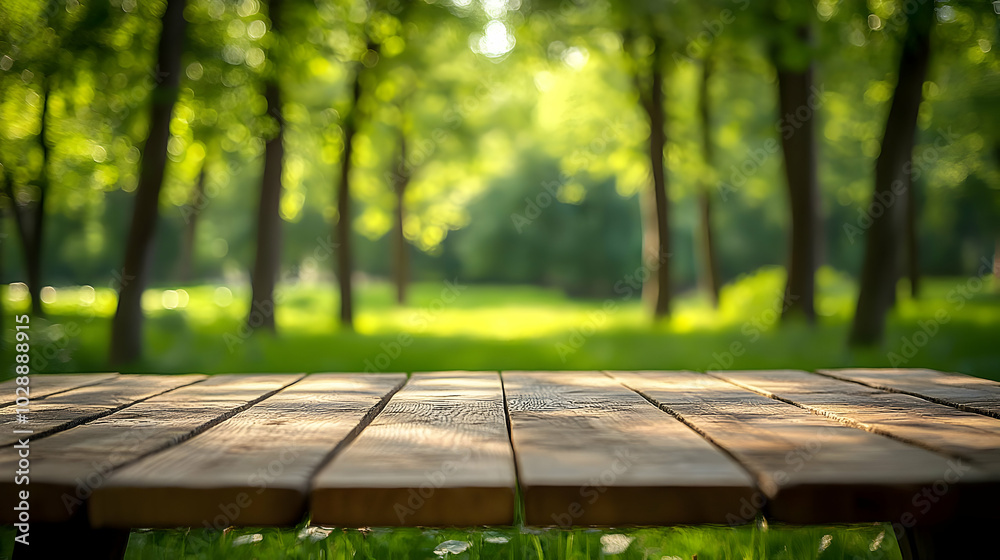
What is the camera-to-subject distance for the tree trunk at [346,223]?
12.6 metres

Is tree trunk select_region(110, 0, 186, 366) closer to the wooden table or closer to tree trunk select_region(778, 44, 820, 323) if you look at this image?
the wooden table

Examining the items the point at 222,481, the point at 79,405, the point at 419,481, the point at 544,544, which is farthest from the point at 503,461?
the point at 544,544

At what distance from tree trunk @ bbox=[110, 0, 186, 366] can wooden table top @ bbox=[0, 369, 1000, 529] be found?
6286 millimetres

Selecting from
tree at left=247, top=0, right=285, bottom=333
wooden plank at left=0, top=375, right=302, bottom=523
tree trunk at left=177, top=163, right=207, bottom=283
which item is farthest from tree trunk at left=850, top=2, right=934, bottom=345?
tree trunk at left=177, top=163, right=207, bottom=283

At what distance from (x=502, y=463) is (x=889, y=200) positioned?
7984 mm

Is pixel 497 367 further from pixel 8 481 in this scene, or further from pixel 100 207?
pixel 100 207

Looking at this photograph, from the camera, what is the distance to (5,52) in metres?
8.83

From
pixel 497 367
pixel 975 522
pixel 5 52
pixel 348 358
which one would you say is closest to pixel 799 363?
pixel 497 367

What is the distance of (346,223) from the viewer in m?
13.3

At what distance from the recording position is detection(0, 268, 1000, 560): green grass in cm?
258

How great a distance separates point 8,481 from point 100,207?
3658 cm
